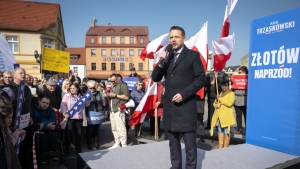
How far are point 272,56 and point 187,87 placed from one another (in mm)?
2531

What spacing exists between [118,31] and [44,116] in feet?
169

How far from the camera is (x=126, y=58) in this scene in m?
52.1

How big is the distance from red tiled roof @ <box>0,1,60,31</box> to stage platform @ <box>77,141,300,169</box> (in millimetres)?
25287

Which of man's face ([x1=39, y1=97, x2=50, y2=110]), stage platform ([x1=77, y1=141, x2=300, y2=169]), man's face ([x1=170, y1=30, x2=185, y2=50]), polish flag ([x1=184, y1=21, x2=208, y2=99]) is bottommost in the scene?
stage platform ([x1=77, y1=141, x2=300, y2=169])

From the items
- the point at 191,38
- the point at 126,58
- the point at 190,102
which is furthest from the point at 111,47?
the point at 190,102

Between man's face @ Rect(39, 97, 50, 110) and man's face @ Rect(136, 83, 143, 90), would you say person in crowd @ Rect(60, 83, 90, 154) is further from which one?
man's face @ Rect(136, 83, 143, 90)

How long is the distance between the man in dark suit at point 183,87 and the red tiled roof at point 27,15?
26420 millimetres

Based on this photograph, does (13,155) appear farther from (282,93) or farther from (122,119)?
(282,93)

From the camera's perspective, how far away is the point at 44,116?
15.7 ft

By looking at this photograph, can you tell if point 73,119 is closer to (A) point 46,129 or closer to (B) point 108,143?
(A) point 46,129

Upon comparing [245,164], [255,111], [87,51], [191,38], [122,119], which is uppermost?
[87,51]

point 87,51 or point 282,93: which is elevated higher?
point 87,51

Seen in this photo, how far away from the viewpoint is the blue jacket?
4695mm

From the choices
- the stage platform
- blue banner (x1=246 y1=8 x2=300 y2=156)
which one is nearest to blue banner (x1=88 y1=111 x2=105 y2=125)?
the stage platform
